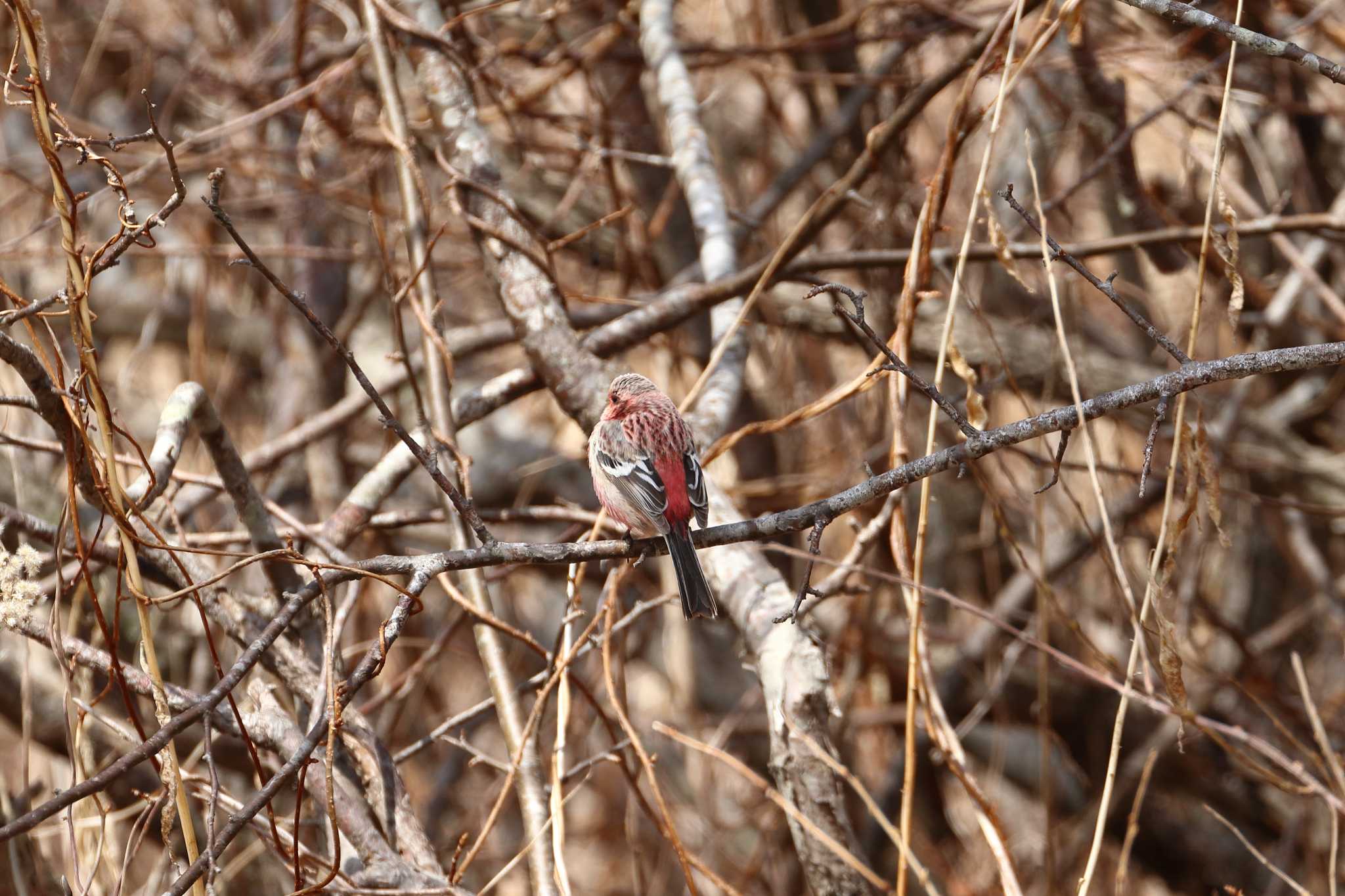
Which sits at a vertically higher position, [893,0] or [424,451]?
[893,0]

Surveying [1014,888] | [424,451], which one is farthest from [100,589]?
[1014,888]

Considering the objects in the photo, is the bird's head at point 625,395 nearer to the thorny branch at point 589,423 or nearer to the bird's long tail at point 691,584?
the thorny branch at point 589,423

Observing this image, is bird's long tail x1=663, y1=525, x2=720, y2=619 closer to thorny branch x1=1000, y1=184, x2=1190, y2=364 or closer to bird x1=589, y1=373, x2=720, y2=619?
bird x1=589, y1=373, x2=720, y2=619

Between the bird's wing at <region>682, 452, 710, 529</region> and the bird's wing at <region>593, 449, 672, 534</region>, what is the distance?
0.09 m

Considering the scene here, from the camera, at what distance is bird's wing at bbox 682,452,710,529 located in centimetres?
290

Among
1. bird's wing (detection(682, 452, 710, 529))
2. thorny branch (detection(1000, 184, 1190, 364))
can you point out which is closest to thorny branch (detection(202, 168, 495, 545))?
bird's wing (detection(682, 452, 710, 529))

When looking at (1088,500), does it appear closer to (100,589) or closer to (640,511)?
(640,511)

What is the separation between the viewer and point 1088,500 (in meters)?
6.43

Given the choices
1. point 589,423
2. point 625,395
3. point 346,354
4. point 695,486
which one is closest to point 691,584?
point 695,486

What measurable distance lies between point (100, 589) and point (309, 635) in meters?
1.13

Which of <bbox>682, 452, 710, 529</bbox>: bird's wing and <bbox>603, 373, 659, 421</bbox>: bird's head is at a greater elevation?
<bbox>603, 373, 659, 421</bbox>: bird's head

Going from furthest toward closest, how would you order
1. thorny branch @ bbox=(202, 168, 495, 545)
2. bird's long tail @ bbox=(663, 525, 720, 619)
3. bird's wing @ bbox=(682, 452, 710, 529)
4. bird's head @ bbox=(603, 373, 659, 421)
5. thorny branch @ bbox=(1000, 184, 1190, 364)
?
bird's head @ bbox=(603, 373, 659, 421), bird's wing @ bbox=(682, 452, 710, 529), bird's long tail @ bbox=(663, 525, 720, 619), thorny branch @ bbox=(1000, 184, 1190, 364), thorny branch @ bbox=(202, 168, 495, 545)

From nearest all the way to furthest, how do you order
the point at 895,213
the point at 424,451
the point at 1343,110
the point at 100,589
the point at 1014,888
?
the point at 424,451, the point at 1014,888, the point at 100,589, the point at 1343,110, the point at 895,213

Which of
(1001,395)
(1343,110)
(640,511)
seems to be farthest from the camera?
(1001,395)
